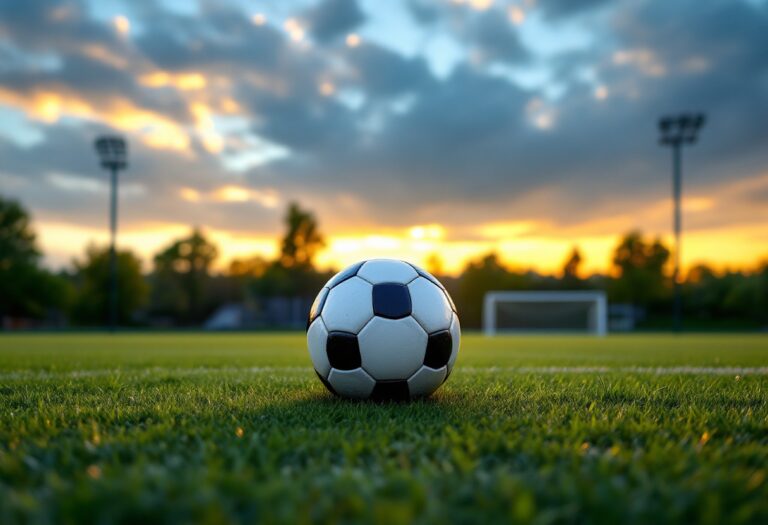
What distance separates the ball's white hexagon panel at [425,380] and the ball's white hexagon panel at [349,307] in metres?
0.49

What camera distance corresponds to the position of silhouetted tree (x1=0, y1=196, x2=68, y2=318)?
46.4 m

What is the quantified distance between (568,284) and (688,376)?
59671 mm

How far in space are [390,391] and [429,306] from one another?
61cm

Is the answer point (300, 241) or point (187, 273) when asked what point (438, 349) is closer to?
point (300, 241)

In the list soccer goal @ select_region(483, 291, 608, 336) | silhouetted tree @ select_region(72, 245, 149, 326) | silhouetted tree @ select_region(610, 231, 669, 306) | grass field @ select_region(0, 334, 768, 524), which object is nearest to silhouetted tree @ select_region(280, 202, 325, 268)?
silhouetted tree @ select_region(72, 245, 149, 326)

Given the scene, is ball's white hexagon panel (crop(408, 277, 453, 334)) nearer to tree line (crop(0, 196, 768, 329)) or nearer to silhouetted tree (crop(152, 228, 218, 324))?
tree line (crop(0, 196, 768, 329))

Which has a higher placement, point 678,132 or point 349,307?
point 678,132

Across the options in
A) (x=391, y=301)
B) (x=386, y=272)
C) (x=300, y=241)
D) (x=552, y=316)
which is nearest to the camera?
(x=391, y=301)

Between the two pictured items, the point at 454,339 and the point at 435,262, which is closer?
the point at 454,339

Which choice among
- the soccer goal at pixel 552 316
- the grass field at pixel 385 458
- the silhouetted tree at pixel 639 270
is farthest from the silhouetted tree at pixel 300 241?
the grass field at pixel 385 458

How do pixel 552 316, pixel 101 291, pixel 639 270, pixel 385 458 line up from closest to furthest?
pixel 385 458, pixel 552 316, pixel 101 291, pixel 639 270

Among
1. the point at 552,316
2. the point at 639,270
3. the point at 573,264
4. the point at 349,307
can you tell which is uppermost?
the point at 573,264

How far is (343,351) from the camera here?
3367 mm

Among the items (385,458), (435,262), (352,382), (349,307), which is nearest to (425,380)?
(352,382)
